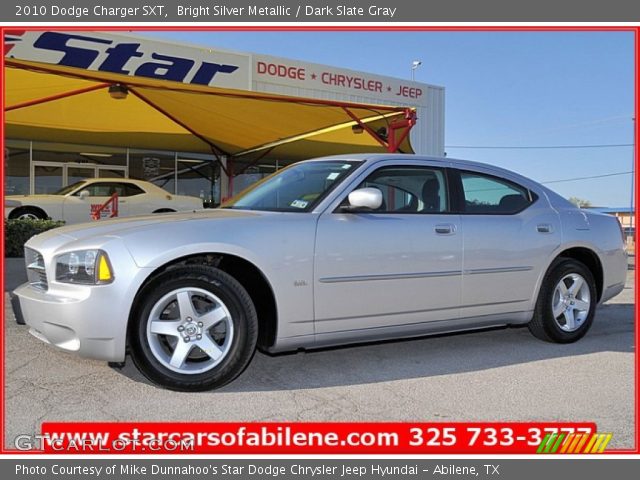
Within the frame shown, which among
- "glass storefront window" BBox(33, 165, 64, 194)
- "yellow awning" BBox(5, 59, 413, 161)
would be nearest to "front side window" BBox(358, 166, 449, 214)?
"yellow awning" BBox(5, 59, 413, 161)

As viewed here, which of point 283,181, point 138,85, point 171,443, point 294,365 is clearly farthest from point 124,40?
point 171,443

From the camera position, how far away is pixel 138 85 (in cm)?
787

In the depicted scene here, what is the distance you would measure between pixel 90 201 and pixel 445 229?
11.1m

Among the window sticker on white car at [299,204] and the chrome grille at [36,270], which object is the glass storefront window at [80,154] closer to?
the chrome grille at [36,270]

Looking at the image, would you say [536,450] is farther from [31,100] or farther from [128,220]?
[31,100]

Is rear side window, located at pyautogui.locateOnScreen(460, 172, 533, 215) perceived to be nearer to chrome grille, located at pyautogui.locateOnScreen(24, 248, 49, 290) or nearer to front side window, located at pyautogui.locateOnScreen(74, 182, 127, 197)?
chrome grille, located at pyautogui.locateOnScreen(24, 248, 49, 290)

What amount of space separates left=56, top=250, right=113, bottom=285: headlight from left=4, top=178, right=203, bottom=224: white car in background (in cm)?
917

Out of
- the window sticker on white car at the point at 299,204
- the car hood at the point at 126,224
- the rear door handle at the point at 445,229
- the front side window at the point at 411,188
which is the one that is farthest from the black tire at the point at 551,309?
the car hood at the point at 126,224

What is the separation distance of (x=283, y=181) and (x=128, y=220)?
1.24 m

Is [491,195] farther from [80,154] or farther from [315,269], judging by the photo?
[80,154]

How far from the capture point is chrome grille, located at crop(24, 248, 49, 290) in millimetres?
3430

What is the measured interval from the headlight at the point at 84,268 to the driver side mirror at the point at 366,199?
1.55 metres

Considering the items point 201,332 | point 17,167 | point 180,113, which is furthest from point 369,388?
point 17,167

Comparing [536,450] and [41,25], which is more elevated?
[41,25]
